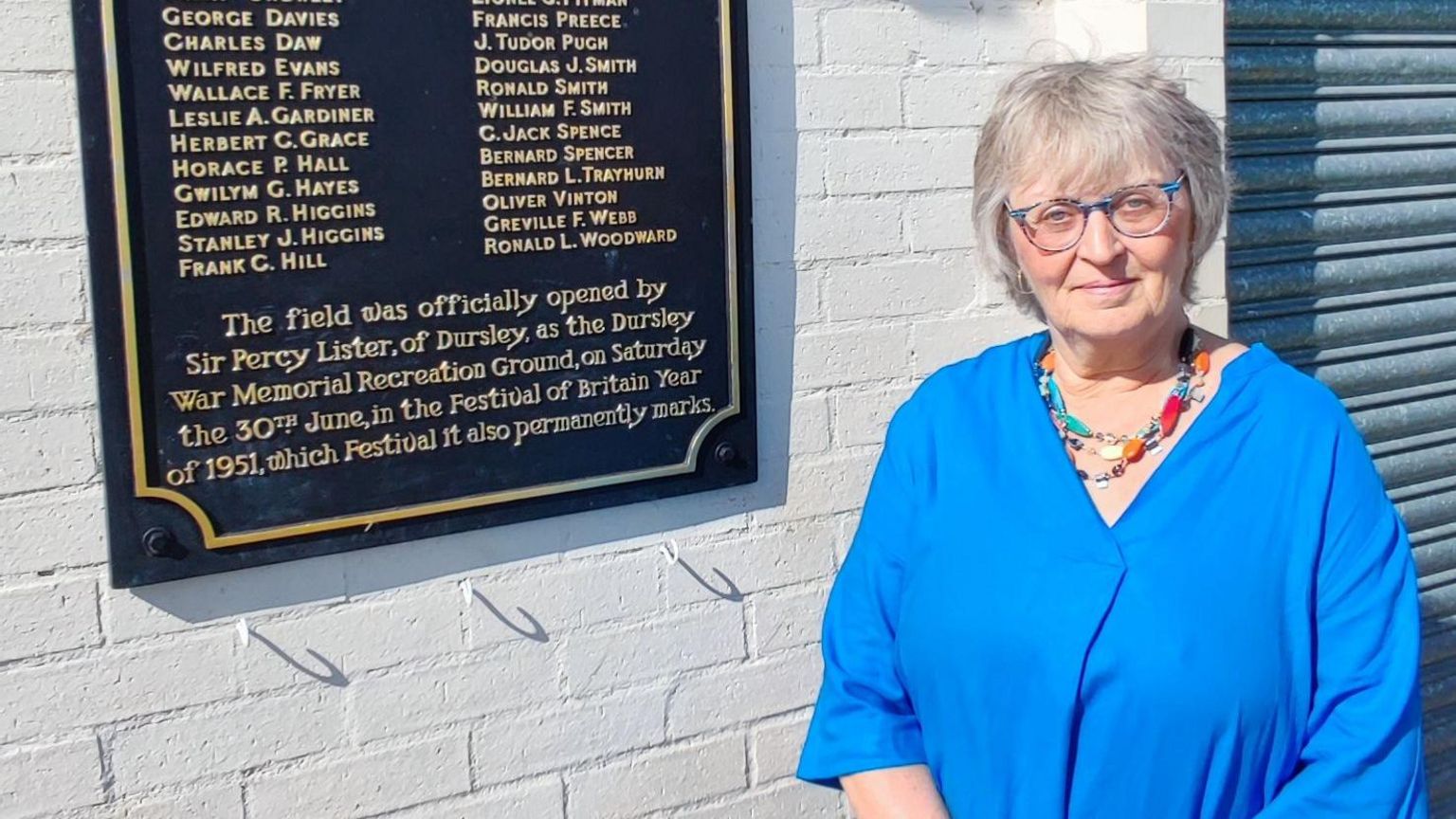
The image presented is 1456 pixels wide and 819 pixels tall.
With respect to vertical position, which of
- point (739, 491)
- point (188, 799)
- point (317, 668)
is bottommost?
point (188, 799)

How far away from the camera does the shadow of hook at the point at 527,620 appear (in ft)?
9.47

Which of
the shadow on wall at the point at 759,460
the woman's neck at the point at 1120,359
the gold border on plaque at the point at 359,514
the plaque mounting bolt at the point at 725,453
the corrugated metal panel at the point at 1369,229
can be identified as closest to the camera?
the woman's neck at the point at 1120,359

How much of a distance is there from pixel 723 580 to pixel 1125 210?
1354mm

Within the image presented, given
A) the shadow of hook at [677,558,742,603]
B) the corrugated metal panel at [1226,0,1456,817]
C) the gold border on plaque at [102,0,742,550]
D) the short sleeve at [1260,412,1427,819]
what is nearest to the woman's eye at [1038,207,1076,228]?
the short sleeve at [1260,412,1427,819]

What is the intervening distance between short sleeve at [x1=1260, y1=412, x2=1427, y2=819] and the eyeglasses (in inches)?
16.5

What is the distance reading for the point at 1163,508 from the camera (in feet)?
6.62

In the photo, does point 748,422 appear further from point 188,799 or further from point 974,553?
point 188,799

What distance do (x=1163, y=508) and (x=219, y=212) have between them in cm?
154

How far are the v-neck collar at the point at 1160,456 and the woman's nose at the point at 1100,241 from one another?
24 centimetres

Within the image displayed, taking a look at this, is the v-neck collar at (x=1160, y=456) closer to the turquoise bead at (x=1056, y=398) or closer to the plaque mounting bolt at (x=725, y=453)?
the turquoise bead at (x=1056, y=398)

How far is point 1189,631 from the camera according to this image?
6.36 ft

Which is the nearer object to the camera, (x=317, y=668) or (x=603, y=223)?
(x=317, y=668)

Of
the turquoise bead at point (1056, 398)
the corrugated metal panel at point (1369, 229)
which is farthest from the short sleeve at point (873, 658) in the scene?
the corrugated metal panel at point (1369, 229)

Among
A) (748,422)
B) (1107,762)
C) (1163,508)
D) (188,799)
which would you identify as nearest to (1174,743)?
(1107,762)
